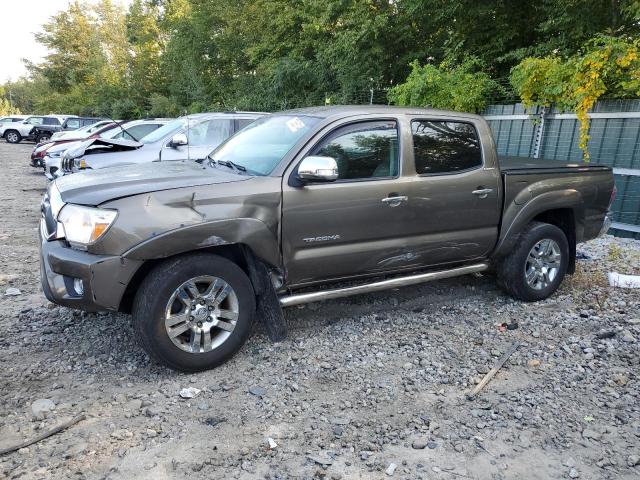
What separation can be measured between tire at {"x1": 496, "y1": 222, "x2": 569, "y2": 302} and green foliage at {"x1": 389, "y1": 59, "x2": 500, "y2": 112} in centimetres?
516

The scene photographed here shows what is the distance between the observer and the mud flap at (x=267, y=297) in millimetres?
3600

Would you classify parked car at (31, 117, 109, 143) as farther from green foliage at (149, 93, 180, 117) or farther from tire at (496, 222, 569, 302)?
tire at (496, 222, 569, 302)

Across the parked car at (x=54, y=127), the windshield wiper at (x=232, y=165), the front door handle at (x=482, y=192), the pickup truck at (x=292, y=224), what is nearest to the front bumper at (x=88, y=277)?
the pickup truck at (x=292, y=224)

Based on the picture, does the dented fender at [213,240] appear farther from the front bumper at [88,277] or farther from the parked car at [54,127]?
the parked car at [54,127]

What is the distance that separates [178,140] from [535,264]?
5420 millimetres

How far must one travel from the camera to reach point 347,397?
325 cm

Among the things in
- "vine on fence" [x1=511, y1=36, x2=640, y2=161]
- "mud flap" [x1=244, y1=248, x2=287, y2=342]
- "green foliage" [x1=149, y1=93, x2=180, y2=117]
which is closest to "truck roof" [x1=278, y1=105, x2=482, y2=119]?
"mud flap" [x1=244, y1=248, x2=287, y2=342]

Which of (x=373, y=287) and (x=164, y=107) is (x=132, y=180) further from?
(x=164, y=107)

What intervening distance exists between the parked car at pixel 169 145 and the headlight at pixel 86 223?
466 cm

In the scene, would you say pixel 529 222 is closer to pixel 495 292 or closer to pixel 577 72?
pixel 495 292

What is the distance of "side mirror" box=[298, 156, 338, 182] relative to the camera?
3.45 m

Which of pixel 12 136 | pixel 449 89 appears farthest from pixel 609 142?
pixel 12 136

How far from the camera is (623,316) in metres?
4.64

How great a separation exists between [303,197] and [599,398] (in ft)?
8.00
